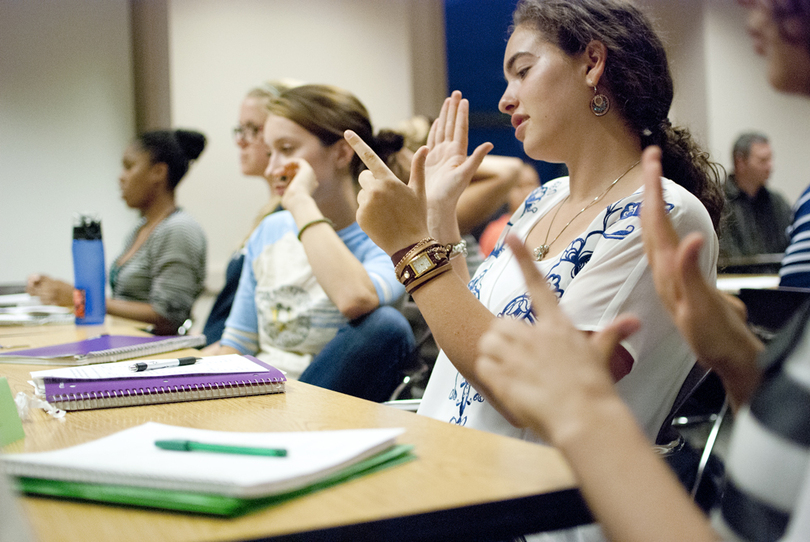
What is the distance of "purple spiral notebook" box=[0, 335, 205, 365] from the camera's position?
1358 mm

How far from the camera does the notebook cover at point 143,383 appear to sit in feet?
3.11

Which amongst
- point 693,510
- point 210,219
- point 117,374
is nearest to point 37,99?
point 210,219

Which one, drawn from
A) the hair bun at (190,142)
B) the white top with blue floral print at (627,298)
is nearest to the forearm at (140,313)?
the hair bun at (190,142)

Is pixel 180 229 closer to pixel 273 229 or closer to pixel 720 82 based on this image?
pixel 273 229

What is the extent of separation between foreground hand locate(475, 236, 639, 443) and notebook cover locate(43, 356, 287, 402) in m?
0.56

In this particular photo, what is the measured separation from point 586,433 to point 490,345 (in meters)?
0.11

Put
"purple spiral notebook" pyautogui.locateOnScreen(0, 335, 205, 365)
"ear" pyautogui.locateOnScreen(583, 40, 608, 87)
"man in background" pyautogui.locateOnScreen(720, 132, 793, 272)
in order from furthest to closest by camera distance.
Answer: "man in background" pyautogui.locateOnScreen(720, 132, 793, 272), "purple spiral notebook" pyautogui.locateOnScreen(0, 335, 205, 365), "ear" pyautogui.locateOnScreen(583, 40, 608, 87)

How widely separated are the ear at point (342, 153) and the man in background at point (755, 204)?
3.57 m

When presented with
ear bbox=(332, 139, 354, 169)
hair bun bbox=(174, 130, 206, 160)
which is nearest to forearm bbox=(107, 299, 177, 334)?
hair bun bbox=(174, 130, 206, 160)

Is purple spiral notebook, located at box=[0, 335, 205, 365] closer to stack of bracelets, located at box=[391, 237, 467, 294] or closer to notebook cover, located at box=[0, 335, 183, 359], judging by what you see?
notebook cover, located at box=[0, 335, 183, 359]

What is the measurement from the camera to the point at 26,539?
0.40 metres

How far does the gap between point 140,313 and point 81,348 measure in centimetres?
134

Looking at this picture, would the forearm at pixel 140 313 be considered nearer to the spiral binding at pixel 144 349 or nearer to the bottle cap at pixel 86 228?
the bottle cap at pixel 86 228

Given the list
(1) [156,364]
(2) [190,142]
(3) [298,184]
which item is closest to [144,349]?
(1) [156,364]
